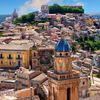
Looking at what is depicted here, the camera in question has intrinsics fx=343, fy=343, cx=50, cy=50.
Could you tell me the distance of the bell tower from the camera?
19453 mm

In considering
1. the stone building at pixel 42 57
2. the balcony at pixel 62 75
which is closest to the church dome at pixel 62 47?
the balcony at pixel 62 75

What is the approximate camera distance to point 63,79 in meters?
19.4

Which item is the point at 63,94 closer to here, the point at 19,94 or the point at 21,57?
the point at 19,94

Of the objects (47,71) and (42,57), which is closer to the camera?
(47,71)

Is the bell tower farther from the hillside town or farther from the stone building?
the stone building

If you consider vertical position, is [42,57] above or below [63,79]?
below

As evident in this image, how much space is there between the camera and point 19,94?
2725cm

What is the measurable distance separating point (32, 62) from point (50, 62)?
2065mm

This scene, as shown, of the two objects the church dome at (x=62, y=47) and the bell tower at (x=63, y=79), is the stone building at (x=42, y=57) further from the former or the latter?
the bell tower at (x=63, y=79)

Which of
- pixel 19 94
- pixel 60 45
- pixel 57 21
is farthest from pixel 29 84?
pixel 57 21

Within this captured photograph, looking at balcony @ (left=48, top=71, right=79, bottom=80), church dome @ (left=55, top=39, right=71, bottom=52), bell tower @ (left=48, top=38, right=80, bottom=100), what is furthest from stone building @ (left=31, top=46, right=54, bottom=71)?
balcony @ (left=48, top=71, right=79, bottom=80)

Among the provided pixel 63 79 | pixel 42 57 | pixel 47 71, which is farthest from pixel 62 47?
pixel 42 57

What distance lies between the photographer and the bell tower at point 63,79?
19.5 m

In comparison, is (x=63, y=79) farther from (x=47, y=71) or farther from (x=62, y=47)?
(x=62, y=47)
